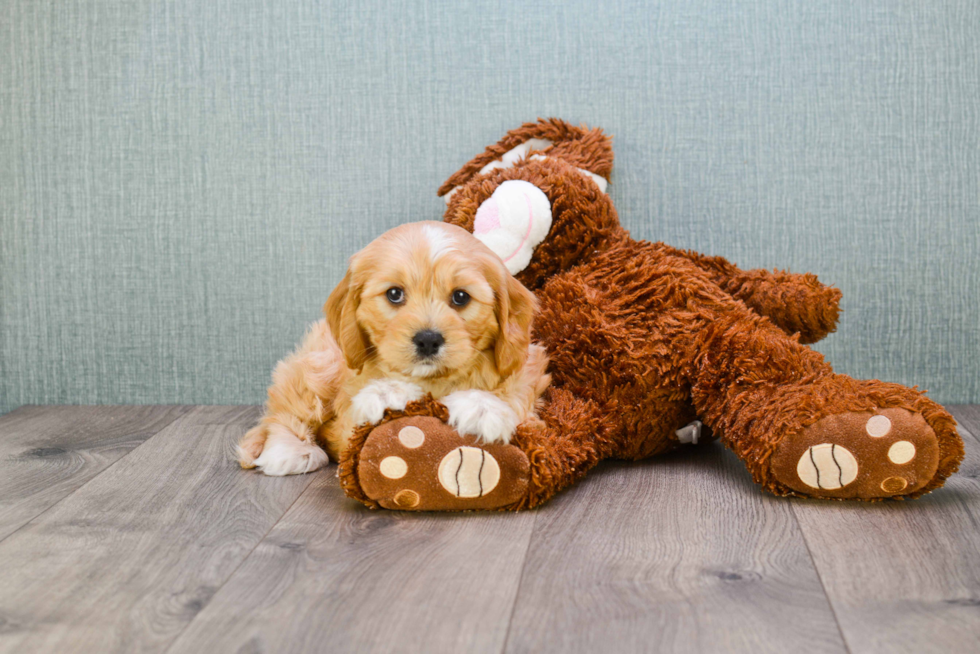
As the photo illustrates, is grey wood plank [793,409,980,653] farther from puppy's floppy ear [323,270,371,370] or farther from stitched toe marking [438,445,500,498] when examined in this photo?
puppy's floppy ear [323,270,371,370]

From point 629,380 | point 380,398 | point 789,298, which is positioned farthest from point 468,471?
point 789,298

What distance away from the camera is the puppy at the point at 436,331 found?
4.22 ft

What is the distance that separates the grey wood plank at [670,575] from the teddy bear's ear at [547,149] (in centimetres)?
79

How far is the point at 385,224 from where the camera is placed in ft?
6.93

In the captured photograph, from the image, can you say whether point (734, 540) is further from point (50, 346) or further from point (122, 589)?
point (50, 346)

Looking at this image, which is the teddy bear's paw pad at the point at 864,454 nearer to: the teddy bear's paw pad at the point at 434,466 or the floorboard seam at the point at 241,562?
the teddy bear's paw pad at the point at 434,466

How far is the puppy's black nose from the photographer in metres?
1.27

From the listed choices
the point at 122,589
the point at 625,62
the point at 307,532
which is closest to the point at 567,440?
the point at 307,532

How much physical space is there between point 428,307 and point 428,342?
6 cm

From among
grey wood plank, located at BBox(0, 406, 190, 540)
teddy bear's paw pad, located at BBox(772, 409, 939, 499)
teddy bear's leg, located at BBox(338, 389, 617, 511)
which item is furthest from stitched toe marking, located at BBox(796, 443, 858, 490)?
grey wood plank, located at BBox(0, 406, 190, 540)

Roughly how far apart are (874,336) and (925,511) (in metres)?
0.89

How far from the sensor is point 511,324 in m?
1.38

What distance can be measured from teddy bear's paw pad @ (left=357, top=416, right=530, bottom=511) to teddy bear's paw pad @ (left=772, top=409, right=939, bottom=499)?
0.46 m

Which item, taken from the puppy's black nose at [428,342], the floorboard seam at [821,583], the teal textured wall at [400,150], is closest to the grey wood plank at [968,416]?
the teal textured wall at [400,150]
